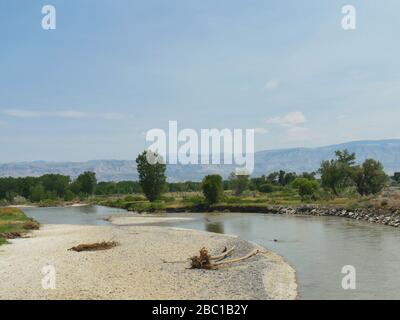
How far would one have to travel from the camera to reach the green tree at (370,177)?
110 metres

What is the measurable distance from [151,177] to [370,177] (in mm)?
61022

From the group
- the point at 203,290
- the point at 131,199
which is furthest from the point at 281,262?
the point at 131,199

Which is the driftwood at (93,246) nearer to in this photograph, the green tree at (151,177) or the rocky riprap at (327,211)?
the rocky riprap at (327,211)

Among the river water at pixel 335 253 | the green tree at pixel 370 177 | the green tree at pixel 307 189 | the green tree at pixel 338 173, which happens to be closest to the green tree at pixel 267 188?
the green tree at pixel 338 173

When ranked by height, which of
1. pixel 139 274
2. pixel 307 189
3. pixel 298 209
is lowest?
pixel 298 209

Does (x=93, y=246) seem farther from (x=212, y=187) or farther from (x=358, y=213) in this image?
(x=212, y=187)

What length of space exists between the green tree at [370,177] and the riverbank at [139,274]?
76389 mm

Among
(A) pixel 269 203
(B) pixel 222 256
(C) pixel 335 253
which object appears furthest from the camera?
(A) pixel 269 203

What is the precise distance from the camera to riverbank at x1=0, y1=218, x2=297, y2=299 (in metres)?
23.5

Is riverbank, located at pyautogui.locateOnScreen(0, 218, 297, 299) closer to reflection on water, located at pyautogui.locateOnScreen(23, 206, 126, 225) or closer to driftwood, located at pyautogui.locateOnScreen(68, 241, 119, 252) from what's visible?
driftwood, located at pyautogui.locateOnScreen(68, 241, 119, 252)

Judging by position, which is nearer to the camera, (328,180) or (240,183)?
(328,180)

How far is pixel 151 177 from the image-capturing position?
132750 millimetres

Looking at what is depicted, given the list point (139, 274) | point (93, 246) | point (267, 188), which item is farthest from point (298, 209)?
point (267, 188)
